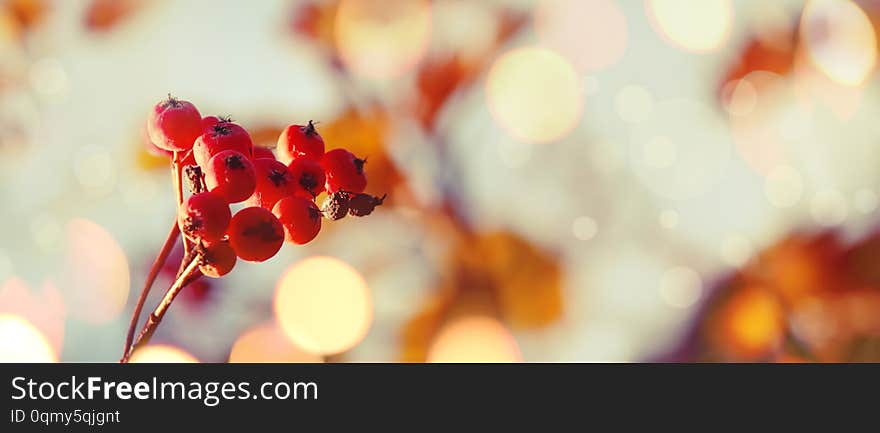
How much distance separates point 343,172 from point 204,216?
0.39 feet

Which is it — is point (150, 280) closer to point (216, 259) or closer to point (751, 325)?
point (216, 259)

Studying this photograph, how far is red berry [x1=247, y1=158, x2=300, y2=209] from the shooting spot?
16.4 inches

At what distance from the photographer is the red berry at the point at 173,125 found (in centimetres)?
42

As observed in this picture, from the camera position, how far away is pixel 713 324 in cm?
134

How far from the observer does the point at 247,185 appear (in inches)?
15.2

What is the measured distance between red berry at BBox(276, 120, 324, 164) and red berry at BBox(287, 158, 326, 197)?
2 centimetres
